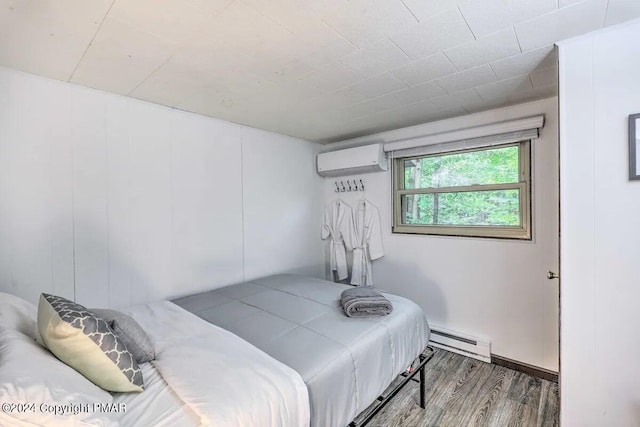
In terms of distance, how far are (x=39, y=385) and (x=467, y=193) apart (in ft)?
10.1

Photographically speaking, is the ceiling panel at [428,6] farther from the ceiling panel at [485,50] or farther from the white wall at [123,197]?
the white wall at [123,197]

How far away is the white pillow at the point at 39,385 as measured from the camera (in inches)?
28.1

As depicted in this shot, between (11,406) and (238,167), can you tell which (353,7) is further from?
(238,167)

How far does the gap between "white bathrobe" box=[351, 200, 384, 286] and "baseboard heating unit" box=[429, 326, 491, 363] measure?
87cm

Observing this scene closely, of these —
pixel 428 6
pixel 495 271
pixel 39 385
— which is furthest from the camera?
pixel 495 271

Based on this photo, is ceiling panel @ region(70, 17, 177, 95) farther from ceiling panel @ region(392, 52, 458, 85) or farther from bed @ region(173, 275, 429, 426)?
bed @ region(173, 275, 429, 426)

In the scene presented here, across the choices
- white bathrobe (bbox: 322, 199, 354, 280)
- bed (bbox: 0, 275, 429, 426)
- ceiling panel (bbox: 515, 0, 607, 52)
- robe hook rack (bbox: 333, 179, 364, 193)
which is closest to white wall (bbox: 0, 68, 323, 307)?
bed (bbox: 0, 275, 429, 426)

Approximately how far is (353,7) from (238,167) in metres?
1.95

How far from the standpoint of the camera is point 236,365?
47.9 inches

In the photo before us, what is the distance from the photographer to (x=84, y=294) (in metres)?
1.94

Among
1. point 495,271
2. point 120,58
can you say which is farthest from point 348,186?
point 120,58

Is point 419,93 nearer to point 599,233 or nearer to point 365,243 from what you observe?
point 599,233

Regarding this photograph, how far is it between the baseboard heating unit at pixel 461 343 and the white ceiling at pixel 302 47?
2.13 meters

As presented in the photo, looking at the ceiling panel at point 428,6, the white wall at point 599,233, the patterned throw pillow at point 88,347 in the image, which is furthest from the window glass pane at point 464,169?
the patterned throw pillow at point 88,347
